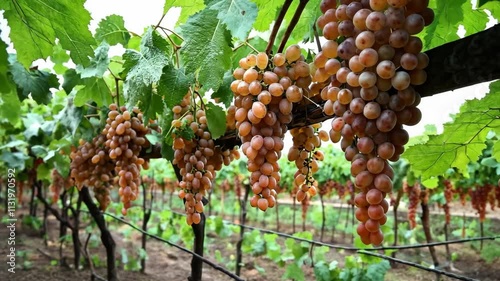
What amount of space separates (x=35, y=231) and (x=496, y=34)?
1109 centimetres

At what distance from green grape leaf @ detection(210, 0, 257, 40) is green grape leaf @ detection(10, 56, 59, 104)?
1562mm

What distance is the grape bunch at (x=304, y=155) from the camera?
3.62 ft

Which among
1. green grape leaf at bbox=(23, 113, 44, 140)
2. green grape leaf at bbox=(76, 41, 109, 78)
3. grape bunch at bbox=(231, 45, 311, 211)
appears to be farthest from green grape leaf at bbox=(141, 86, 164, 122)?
green grape leaf at bbox=(23, 113, 44, 140)

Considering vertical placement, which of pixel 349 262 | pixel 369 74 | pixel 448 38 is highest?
pixel 448 38

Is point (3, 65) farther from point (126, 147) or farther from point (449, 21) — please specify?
point (449, 21)

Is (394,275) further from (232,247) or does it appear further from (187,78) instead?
(187,78)

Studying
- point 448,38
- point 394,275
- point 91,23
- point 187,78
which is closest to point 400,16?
point 448,38

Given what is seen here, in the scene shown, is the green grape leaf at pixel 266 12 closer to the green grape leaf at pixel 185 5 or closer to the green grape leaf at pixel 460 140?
the green grape leaf at pixel 185 5

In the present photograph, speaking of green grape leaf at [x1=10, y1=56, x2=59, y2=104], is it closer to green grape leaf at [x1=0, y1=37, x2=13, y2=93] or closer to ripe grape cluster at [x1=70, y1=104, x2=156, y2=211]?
ripe grape cluster at [x1=70, y1=104, x2=156, y2=211]

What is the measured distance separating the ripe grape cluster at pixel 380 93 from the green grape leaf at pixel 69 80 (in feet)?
5.69

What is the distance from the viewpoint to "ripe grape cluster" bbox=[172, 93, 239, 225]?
142 cm

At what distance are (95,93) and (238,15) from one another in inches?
57.4

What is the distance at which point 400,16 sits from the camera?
2.21 feet

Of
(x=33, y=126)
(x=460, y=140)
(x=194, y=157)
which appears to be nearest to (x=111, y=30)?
(x=194, y=157)
